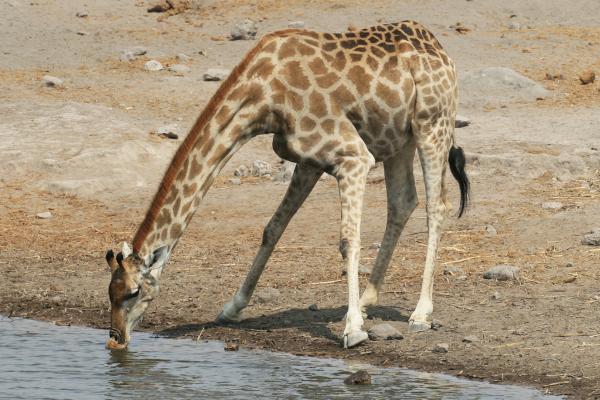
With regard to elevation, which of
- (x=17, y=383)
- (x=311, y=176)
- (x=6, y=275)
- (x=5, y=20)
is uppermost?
(x=311, y=176)

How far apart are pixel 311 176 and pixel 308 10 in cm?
1331

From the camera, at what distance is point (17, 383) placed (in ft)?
26.6

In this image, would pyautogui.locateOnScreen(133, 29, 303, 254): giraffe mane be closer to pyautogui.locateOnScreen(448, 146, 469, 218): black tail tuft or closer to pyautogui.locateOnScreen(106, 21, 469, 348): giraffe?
pyautogui.locateOnScreen(106, 21, 469, 348): giraffe

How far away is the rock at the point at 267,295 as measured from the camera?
1009cm

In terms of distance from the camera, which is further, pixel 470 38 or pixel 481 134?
pixel 470 38

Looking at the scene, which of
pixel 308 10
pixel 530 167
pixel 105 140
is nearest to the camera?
pixel 530 167

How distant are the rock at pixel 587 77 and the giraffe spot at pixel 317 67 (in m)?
9.67

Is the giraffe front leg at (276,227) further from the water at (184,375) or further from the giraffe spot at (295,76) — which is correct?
the giraffe spot at (295,76)

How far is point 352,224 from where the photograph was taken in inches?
345

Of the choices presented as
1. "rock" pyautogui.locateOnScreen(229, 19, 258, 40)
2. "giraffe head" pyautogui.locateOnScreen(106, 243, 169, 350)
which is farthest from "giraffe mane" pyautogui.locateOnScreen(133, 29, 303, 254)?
"rock" pyautogui.locateOnScreen(229, 19, 258, 40)

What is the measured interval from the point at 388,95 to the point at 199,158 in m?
1.45

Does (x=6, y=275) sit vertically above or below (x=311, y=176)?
below

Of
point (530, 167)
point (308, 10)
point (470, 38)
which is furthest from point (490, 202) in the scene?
point (308, 10)

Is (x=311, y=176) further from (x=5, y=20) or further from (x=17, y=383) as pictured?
(x=5, y=20)
